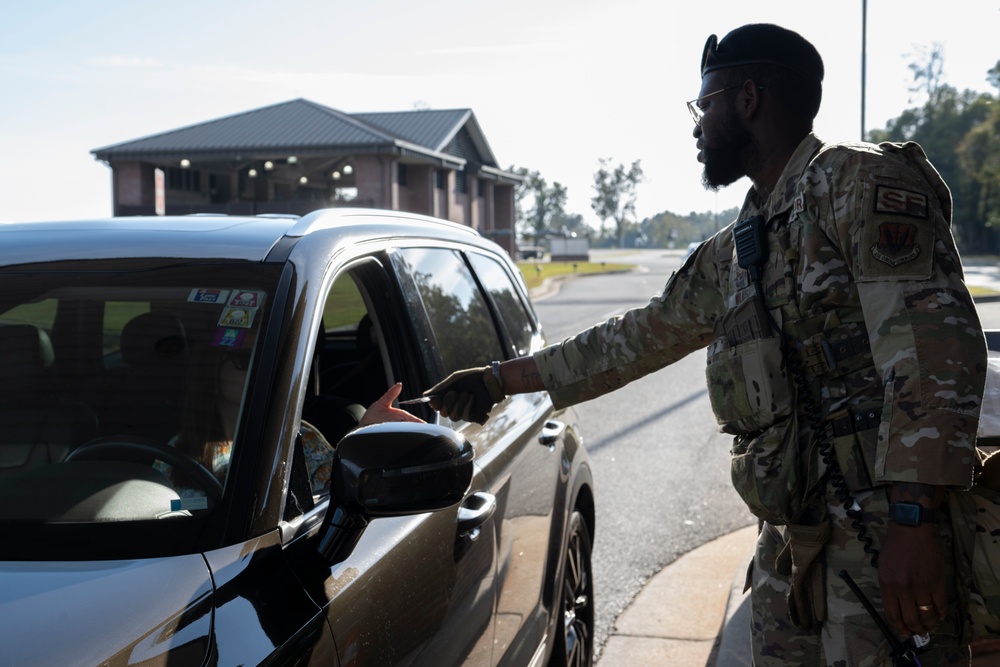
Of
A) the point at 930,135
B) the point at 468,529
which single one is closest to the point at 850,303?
the point at 468,529

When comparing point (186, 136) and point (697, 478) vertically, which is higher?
point (186, 136)

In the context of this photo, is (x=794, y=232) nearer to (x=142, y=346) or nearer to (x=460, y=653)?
(x=460, y=653)

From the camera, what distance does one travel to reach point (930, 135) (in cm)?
7388

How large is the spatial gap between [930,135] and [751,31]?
259ft

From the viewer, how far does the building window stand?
35.6 meters

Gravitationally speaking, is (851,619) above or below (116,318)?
below

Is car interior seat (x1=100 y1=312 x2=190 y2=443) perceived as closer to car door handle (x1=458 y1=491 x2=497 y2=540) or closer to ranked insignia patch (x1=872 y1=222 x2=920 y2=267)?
car door handle (x1=458 y1=491 x2=497 y2=540)

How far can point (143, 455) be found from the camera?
83.4 inches

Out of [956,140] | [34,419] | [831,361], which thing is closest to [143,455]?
[34,419]

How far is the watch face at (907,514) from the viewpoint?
1.92m

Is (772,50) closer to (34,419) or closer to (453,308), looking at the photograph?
(453,308)

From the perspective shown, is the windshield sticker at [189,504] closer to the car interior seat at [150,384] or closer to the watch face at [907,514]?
the car interior seat at [150,384]

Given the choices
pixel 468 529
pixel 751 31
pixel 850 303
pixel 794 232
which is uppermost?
pixel 751 31

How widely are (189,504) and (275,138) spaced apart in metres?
32.7
